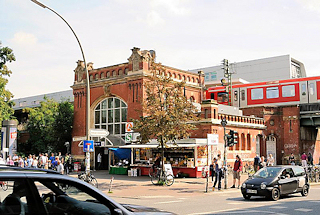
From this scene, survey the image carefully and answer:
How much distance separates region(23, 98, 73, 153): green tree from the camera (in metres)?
40.8

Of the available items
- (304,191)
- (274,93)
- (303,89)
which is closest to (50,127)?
(274,93)

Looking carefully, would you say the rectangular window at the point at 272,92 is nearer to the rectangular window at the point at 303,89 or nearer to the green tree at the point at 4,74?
the rectangular window at the point at 303,89

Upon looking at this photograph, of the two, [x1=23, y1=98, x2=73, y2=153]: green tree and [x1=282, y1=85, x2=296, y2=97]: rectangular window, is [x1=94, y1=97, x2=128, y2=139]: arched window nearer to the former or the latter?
[x1=23, y1=98, x2=73, y2=153]: green tree

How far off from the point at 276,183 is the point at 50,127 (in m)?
30.2

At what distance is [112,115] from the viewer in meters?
37.9

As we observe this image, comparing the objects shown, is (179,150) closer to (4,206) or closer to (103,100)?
(103,100)

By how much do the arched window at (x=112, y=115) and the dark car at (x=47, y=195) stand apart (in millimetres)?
32966

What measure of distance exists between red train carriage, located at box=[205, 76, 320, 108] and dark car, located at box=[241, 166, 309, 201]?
25.8m

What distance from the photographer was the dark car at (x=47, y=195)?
331 centimetres

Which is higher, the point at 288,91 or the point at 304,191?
the point at 288,91

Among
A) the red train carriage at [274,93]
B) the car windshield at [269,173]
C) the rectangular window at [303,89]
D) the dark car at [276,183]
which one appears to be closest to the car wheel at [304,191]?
the dark car at [276,183]

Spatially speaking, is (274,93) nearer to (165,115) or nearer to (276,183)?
(165,115)

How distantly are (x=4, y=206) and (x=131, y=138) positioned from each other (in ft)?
99.5

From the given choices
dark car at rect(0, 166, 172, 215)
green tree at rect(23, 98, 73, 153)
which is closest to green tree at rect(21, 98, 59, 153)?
green tree at rect(23, 98, 73, 153)
